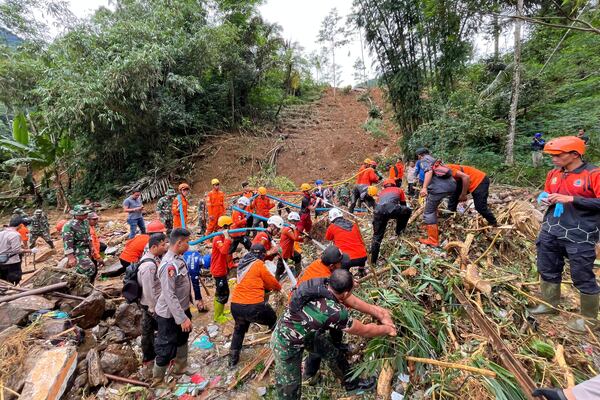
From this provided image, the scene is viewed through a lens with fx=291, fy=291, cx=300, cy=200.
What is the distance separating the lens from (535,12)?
9.03 metres

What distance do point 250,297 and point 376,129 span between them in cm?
1483

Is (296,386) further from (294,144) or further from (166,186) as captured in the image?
(294,144)

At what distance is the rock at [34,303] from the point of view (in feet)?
12.2

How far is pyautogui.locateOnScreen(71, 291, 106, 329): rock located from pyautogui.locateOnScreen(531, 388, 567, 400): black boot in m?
4.98

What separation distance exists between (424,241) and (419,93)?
814 centimetres

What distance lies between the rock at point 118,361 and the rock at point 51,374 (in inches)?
13.6

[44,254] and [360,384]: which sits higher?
[44,254]

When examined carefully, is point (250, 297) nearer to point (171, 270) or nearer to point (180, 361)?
point (171, 270)

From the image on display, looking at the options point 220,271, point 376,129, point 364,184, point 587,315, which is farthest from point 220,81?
point 587,315

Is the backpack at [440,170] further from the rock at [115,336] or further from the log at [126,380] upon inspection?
the rock at [115,336]

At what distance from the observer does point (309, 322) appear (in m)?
2.36

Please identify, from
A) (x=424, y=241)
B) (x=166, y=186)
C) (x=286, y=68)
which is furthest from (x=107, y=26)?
(x=424, y=241)

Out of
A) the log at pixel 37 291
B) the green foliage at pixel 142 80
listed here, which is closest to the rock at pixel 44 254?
the log at pixel 37 291

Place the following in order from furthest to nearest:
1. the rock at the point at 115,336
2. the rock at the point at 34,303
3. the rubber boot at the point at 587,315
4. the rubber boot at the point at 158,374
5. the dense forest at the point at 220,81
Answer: the dense forest at the point at 220,81 < the rock at the point at 115,336 < the rock at the point at 34,303 < the rubber boot at the point at 158,374 < the rubber boot at the point at 587,315
